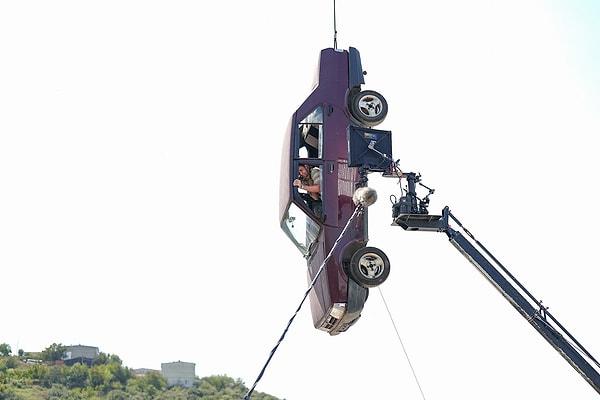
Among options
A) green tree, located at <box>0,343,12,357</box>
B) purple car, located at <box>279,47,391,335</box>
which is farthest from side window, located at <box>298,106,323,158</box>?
green tree, located at <box>0,343,12,357</box>

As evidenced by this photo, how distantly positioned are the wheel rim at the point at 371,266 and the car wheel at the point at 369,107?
7.89ft

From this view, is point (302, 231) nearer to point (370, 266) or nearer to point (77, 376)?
point (370, 266)

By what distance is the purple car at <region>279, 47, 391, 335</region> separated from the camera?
1480 centimetres

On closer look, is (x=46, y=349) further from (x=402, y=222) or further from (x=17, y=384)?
(x=402, y=222)

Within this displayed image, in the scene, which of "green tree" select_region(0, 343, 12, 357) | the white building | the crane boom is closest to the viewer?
the crane boom

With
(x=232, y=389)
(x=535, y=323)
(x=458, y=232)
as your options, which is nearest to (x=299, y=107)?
(x=458, y=232)

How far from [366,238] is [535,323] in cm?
320

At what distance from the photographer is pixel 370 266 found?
48.1 feet

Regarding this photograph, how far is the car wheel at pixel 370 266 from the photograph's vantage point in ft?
48.0

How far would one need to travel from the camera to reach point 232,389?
69250mm

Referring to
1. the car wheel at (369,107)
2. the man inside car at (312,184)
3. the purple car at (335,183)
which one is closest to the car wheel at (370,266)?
the purple car at (335,183)

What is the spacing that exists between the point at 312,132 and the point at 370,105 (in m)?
1.51

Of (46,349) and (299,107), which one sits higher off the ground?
(46,349)

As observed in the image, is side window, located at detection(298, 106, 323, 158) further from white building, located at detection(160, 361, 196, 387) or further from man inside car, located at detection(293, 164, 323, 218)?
white building, located at detection(160, 361, 196, 387)
